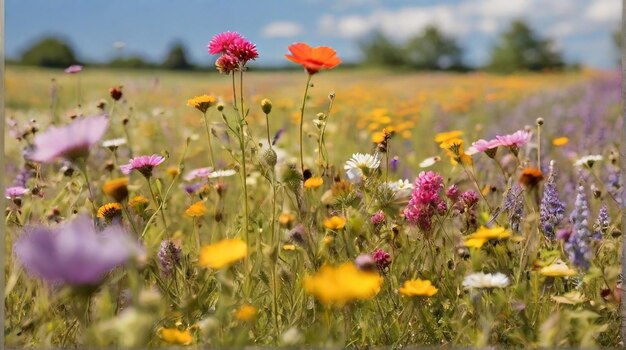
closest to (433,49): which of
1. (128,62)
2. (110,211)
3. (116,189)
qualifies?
(128,62)

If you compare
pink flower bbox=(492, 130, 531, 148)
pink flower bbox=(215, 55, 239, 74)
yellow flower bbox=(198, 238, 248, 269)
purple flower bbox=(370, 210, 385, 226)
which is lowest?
purple flower bbox=(370, 210, 385, 226)

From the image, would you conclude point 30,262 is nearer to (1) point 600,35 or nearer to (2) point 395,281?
(2) point 395,281

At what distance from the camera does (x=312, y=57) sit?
1.22 meters

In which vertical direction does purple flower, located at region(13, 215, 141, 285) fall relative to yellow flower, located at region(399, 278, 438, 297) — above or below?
above

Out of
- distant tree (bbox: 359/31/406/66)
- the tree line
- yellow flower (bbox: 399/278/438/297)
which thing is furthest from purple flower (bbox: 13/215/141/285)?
distant tree (bbox: 359/31/406/66)

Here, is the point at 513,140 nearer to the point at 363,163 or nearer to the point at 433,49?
the point at 363,163

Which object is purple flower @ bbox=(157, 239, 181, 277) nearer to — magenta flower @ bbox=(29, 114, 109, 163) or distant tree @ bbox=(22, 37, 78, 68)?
magenta flower @ bbox=(29, 114, 109, 163)

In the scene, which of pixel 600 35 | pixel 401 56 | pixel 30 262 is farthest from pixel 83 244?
pixel 401 56

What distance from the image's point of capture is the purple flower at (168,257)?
1.40 metres

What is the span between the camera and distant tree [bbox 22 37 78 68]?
84.2 inches

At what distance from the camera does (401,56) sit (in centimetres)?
347

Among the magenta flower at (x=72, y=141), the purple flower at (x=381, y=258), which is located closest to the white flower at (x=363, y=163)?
the purple flower at (x=381, y=258)

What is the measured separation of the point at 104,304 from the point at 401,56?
2.78 meters

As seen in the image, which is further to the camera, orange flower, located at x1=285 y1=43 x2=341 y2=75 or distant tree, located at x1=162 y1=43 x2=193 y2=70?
distant tree, located at x1=162 y1=43 x2=193 y2=70
